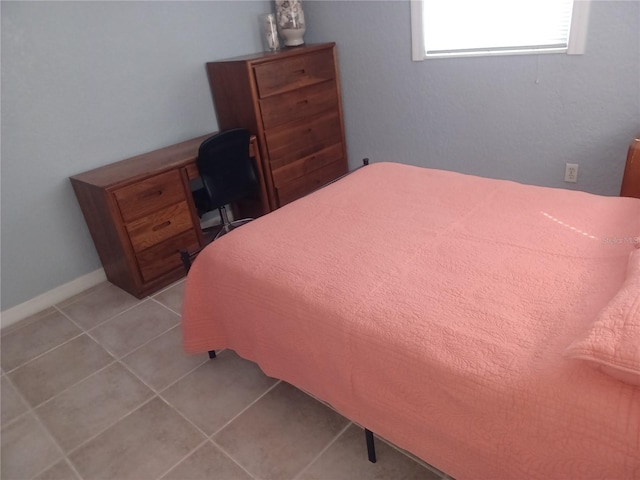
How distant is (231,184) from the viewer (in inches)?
112

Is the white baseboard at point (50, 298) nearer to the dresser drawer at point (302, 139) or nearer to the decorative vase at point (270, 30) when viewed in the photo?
the dresser drawer at point (302, 139)

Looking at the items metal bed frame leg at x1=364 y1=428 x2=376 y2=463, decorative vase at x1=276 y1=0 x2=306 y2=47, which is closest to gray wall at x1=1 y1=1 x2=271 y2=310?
decorative vase at x1=276 y1=0 x2=306 y2=47

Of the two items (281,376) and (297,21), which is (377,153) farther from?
Result: (281,376)

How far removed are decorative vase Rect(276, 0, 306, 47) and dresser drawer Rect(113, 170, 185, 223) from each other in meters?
1.43

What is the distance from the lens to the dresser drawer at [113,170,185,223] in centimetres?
245

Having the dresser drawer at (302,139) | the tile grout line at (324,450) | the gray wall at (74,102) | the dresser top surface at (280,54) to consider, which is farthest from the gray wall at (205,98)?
the tile grout line at (324,450)

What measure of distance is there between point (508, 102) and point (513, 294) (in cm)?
194

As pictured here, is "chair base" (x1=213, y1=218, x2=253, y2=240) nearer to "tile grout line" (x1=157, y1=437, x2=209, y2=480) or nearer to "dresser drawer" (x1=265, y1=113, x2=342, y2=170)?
"dresser drawer" (x1=265, y1=113, x2=342, y2=170)

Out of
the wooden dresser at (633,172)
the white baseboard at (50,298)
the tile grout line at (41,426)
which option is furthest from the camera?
the white baseboard at (50,298)

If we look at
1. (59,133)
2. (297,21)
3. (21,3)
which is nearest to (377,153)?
(297,21)

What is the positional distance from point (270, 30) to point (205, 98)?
0.68 metres

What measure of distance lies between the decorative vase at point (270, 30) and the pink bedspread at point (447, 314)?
5.93 feet

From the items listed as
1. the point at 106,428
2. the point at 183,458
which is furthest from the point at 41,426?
the point at 183,458

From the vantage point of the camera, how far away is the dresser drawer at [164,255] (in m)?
Result: 2.62
